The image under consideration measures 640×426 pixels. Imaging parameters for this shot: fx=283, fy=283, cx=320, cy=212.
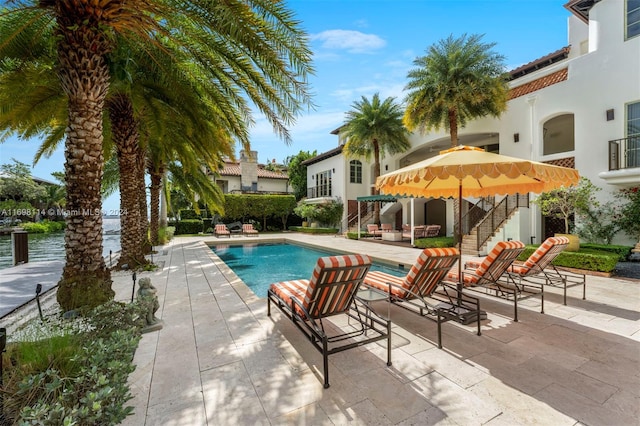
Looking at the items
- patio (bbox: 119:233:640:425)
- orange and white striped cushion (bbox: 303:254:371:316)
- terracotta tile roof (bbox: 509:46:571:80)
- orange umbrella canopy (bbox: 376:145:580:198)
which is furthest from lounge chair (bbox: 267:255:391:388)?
terracotta tile roof (bbox: 509:46:571:80)

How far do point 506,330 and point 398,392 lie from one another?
2.49 meters

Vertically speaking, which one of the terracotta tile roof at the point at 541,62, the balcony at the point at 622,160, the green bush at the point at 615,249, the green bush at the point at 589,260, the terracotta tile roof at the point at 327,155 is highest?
the terracotta tile roof at the point at 541,62

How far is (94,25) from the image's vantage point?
4.49m

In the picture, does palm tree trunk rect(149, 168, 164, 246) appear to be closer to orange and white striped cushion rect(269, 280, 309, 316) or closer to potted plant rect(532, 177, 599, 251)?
orange and white striped cushion rect(269, 280, 309, 316)

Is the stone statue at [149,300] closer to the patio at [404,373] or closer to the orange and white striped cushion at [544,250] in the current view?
the patio at [404,373]

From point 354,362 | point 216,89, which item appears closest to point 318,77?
point 216,89

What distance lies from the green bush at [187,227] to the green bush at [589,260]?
80.2 ft

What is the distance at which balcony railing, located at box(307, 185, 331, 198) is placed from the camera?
27.6 m

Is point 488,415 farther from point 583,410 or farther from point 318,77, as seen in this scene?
point 318,77

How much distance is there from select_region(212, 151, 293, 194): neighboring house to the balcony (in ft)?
84.6

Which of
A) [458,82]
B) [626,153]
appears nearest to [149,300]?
[458,82]

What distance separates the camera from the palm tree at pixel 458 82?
43.6 ft

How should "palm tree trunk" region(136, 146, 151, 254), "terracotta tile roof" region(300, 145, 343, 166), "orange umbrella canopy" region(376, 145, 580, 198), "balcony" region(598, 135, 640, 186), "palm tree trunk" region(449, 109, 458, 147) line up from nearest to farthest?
"orange umbrella canopy" region(376, 145, 580, 198)
"balcony" region(598, 135, 640, 186)
"palm tree trunk" region(136, 146, 151, 254)
"palm tree trunk" region(449, 109, 458, 147)
"terracotta tile roof" region(300, 145, 343, 166)

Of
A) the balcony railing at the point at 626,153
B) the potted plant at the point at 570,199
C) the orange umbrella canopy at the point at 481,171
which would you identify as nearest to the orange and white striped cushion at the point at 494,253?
the orange umbrella canopy at the point at 481,171
